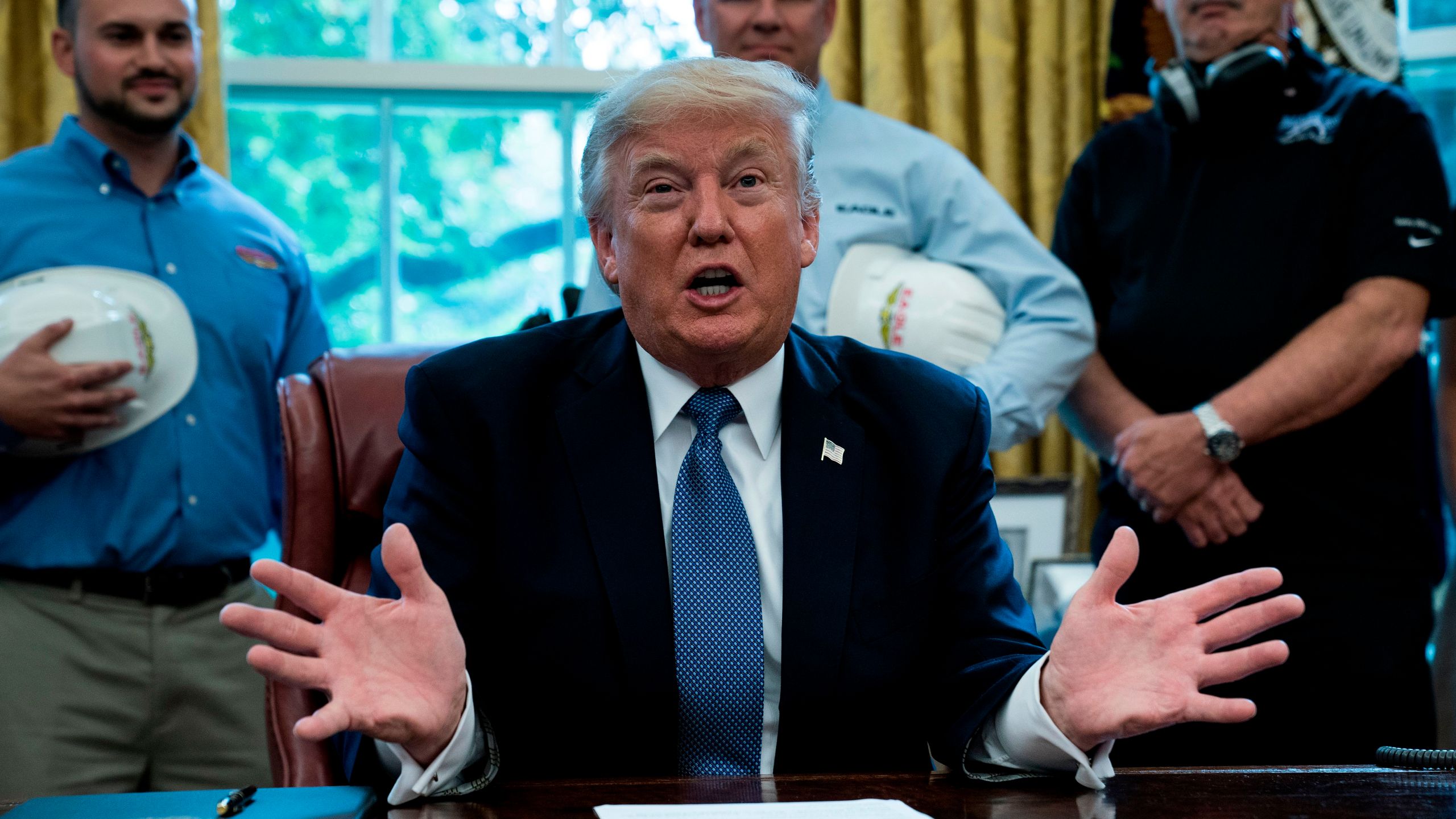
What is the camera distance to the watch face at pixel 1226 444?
7.17 ft

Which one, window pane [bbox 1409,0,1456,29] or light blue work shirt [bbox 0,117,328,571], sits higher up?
window pane [bbox 1409,0,1456,29]

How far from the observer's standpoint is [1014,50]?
3471mm

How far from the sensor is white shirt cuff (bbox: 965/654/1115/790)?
4.18 ft

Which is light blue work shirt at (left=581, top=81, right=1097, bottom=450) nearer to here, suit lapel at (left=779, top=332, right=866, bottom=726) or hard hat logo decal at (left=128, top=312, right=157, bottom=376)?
Result: suit lapel at (left=779, top=332, right=866, bottom=726)

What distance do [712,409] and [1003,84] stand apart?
219 cm

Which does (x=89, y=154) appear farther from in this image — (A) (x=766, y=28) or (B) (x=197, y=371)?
(A) (x=766, y=28)

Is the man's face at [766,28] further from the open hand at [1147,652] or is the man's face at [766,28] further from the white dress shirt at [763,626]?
the open hand at [1147,652]

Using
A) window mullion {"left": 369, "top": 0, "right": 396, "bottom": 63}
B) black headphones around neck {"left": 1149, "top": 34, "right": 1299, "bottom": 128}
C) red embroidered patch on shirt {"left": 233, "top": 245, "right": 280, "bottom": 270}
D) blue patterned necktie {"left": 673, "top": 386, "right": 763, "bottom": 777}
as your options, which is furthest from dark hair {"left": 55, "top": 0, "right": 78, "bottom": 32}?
black headphones around neck {"left": 1149, "top": 34, "right": 1299, "bottom": 128}

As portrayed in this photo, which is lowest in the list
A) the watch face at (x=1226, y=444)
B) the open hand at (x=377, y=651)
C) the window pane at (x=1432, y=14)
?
the watch face at (x=1226, y=444)

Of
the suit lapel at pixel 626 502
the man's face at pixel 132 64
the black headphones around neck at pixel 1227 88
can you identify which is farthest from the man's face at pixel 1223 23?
the man's face at pixel 132 64

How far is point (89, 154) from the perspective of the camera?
8.62 ft

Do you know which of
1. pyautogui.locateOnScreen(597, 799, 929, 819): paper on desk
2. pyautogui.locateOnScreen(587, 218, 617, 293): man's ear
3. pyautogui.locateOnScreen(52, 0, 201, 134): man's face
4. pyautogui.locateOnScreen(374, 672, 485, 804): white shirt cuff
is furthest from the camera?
pyautogui.locateOnScreen(52, 0, 201, 134): man's face

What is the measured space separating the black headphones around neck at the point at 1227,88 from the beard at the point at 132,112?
79.0 inches

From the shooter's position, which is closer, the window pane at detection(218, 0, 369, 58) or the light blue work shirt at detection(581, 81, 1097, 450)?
the light blue work shirt at detection(581, 81, 1097, 450)
